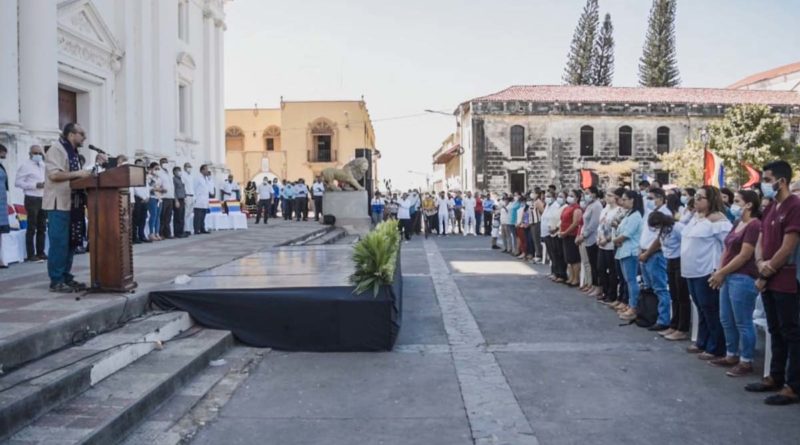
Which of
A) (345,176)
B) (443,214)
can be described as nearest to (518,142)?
(443,214)

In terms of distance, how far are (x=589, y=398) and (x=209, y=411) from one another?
3.05 meters

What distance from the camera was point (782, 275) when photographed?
5344 mm

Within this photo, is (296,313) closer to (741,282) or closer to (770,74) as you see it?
(741,282)

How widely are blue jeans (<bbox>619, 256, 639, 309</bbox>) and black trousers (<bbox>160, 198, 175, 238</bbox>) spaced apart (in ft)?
36.5

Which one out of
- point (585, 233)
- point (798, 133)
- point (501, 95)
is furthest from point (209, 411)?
point (798, 133)

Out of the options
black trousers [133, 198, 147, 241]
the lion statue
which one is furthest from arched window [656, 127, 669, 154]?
black trousers [133, 198, 147, 241]

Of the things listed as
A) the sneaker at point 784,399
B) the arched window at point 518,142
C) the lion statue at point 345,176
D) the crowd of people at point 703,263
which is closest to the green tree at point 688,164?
the arched window at point 518,142

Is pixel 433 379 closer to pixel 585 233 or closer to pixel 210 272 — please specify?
pixel 210 272

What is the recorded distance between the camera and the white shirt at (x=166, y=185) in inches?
604

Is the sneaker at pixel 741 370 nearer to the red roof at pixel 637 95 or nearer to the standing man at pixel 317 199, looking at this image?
the standing man at pixel 317 199

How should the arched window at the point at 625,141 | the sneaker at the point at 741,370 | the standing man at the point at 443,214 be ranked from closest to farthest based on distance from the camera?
the sneaker at the point at 741,370 → the standing man at the point at 443,214 → the arched window at the point at 625,141

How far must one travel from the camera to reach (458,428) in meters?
4.72

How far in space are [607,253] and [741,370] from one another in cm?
399

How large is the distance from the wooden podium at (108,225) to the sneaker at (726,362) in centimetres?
601
